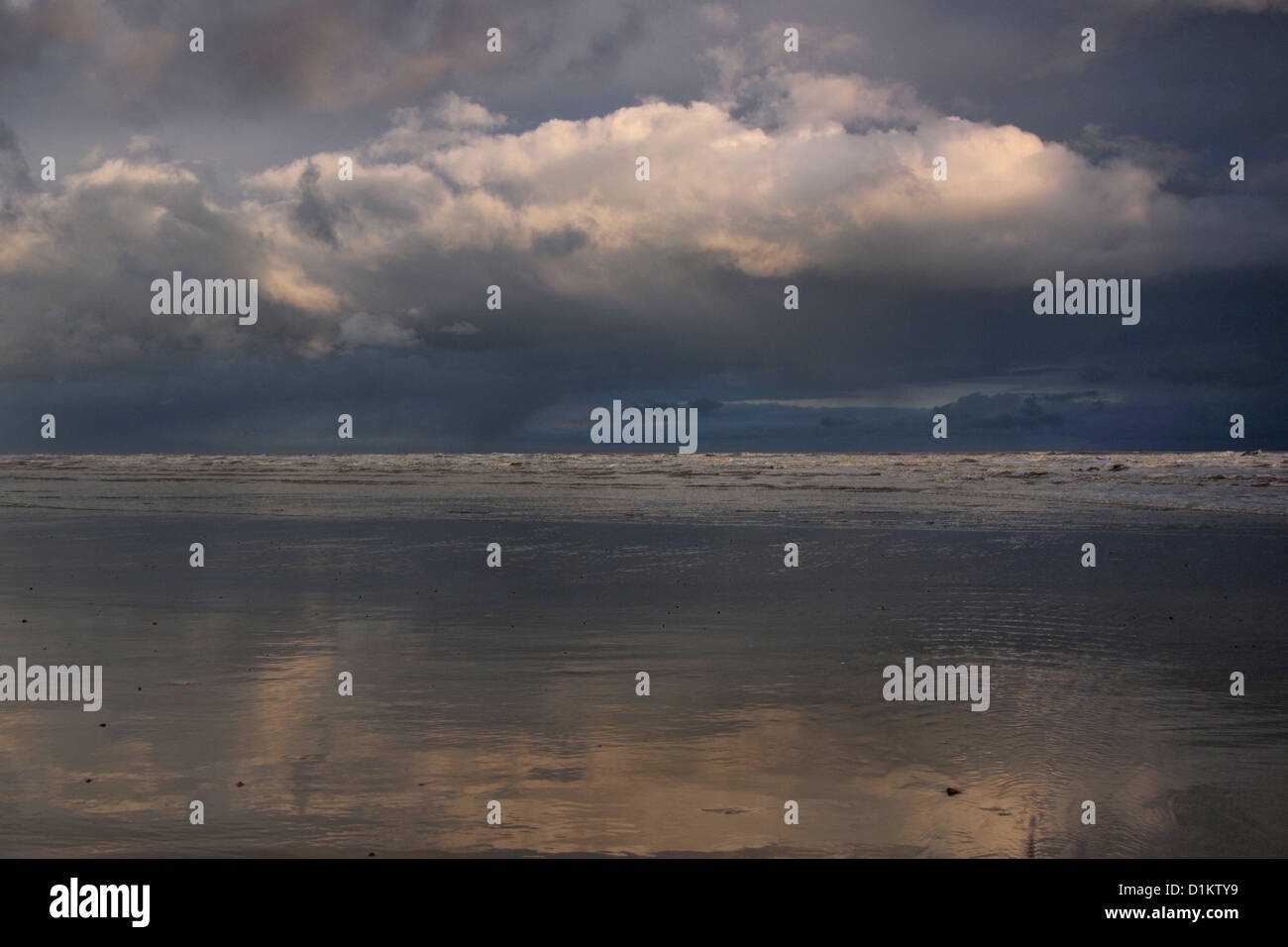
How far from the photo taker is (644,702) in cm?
805

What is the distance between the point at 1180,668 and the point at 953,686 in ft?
8.36

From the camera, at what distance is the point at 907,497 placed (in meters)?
37.8

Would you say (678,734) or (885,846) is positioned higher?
(678,734)

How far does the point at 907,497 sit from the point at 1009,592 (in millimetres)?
24397

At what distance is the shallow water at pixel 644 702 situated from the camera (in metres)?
5.46

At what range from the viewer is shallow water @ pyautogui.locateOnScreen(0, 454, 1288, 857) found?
5465 millimetres

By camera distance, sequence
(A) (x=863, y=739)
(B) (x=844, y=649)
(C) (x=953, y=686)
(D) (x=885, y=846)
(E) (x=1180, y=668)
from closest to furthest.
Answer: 1. (D) (x=885, y=846)
2. (A) (x=863, y=739)
3. (C) (x=953, y=686)
4. (E) (x=1180, y=668)
5. (B) (x=844, y=649)

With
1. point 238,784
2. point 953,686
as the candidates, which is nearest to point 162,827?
point 238,784

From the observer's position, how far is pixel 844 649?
10.2m
